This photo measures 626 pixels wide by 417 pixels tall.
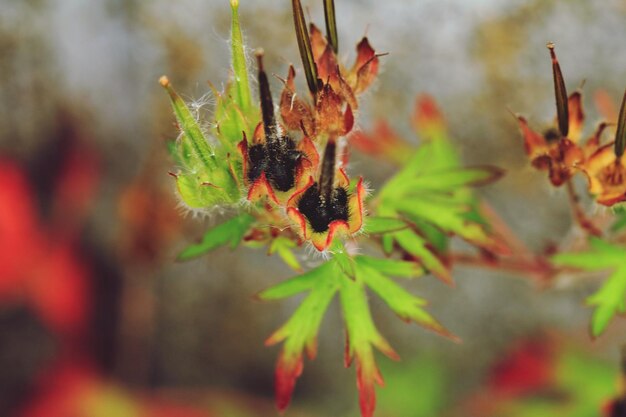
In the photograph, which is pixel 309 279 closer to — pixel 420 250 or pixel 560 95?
pixel 420 250

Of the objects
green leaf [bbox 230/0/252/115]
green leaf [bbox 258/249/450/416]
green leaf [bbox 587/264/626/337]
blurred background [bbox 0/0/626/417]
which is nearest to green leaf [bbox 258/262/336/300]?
green leaf [bbox 258/249/450/416]

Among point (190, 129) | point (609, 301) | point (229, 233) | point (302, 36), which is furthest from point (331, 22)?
point (609, 301)

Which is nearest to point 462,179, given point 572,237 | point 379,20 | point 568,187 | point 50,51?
point 568,187

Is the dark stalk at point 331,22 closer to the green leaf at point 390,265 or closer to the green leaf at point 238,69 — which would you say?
the green leaf at point 238,69

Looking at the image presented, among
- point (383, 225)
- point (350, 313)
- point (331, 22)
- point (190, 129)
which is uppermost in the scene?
point (331, 22)

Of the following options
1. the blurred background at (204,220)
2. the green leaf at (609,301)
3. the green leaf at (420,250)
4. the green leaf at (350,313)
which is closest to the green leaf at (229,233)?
the green leaf at (350,313)

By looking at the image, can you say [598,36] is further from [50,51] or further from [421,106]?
[50,51]
